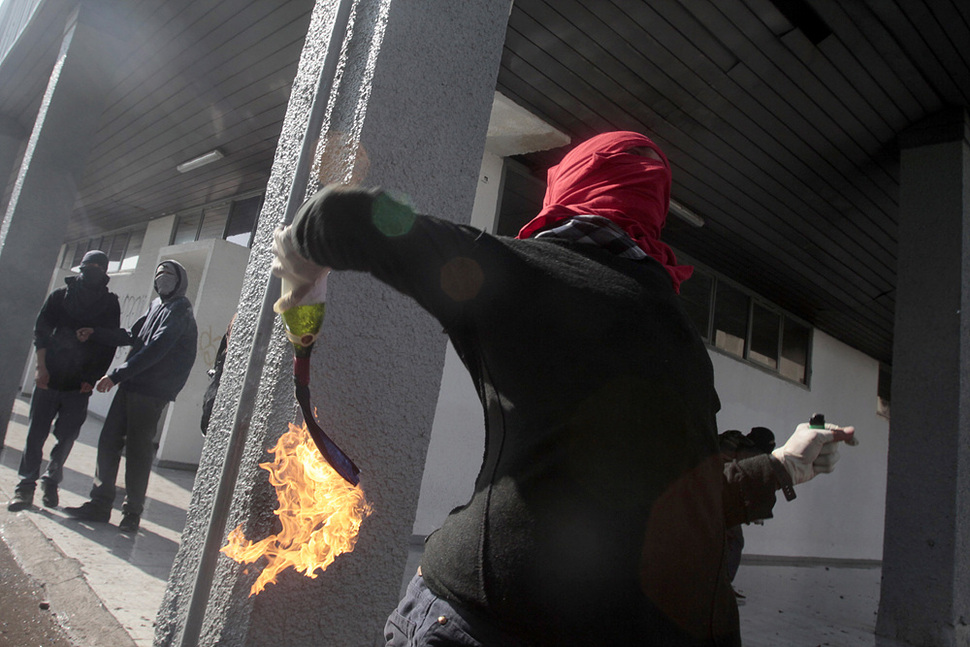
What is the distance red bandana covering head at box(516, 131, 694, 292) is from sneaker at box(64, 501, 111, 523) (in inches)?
167

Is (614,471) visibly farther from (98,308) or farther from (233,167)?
(233,167)

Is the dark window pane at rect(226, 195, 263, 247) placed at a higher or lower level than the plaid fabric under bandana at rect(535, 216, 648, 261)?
higher

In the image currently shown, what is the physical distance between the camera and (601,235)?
122 cm

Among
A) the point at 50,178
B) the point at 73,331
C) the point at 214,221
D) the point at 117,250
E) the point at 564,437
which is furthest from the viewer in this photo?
the point at 117,250

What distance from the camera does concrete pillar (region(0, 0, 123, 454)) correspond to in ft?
18.5

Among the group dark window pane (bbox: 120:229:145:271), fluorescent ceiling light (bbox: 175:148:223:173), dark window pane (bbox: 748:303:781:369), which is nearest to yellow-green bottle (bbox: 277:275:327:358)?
fluorescent ceiling light (bbox: 175:148:223:173)

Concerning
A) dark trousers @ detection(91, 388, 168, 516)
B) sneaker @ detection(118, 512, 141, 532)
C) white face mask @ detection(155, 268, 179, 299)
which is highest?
white face mask @ detection(155, 268, 179, 299)

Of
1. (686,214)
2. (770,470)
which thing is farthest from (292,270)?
(686,214)

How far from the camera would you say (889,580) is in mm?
5043

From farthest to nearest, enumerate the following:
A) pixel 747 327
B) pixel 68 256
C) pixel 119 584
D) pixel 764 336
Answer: pixel 68 256 → pixel 764 336 → pixel 747 327 → pixel 119 584

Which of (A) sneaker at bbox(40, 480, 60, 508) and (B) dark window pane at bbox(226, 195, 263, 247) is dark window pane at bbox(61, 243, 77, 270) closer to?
(B) dark window pane at bbox(226, 195, 263, 247)

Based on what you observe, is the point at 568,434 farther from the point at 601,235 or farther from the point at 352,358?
the point at 352,358

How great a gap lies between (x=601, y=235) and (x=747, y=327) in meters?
9.45

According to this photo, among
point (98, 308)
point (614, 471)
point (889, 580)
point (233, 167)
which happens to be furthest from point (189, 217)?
point (614, 471)
